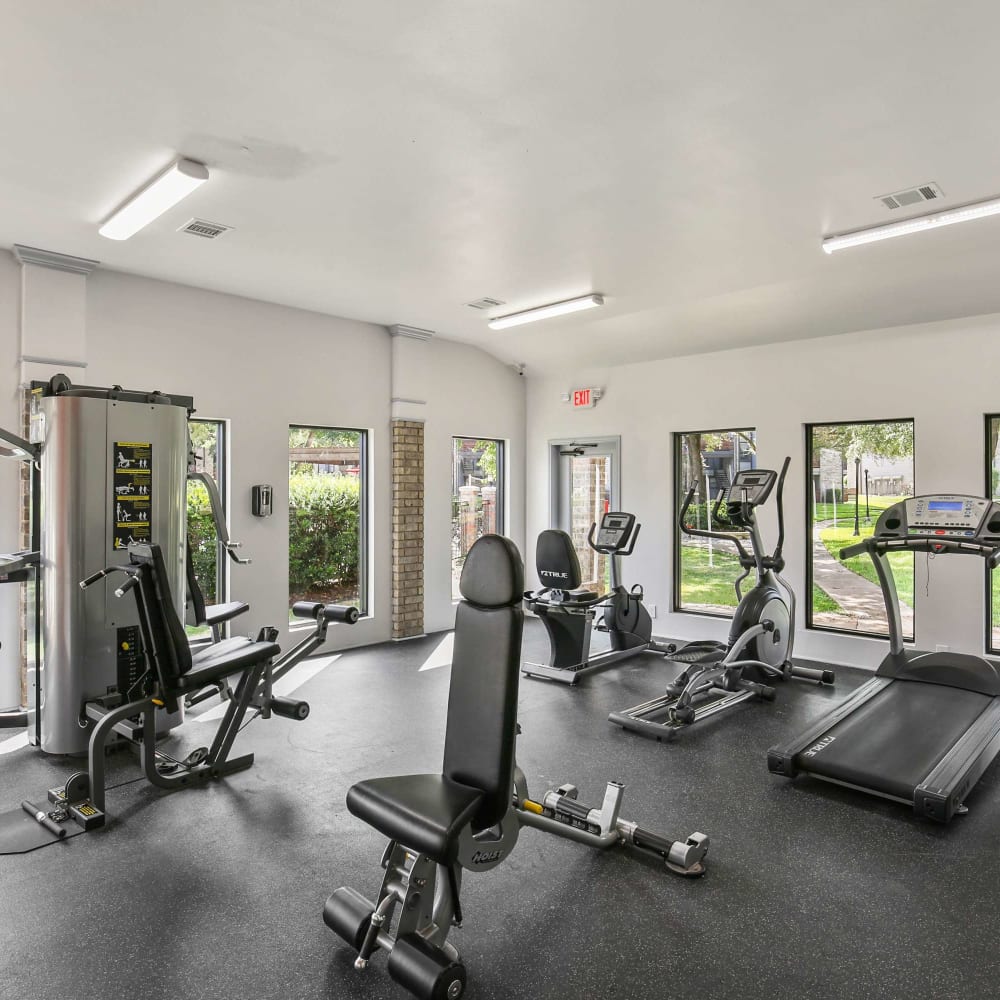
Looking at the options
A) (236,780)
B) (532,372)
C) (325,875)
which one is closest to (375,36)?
(325,875)

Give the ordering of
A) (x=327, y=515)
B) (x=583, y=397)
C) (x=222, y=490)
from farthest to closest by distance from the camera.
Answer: (x=583, y=397)
(x=327, y=515)
(x=222, y=490)

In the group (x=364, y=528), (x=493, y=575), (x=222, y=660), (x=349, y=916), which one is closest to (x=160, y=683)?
(x=222, y=660)

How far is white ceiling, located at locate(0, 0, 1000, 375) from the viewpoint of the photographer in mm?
2189

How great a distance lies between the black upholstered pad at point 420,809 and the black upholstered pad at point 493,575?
0.56m

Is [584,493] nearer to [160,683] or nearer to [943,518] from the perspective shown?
[943,518]

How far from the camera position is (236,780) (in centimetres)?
353

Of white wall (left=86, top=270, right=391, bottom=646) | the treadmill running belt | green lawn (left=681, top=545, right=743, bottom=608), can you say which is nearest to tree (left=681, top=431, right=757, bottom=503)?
green lawn (left=681, top=545, right=743, bottom=608)

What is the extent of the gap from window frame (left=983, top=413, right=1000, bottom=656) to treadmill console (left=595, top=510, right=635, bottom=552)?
2.54 m

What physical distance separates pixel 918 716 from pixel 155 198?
4.79 meters

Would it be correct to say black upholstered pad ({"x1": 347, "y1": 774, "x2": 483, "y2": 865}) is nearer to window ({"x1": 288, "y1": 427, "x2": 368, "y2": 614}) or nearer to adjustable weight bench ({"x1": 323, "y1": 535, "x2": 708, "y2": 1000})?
adjustable weight bench ({"x1": 323, "y1": 535, "x2": 708, "y2": 1000})

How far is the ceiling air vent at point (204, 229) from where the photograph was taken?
3.93m

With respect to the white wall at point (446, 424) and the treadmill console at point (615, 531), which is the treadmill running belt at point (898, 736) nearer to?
the treadmill console at point (615, 531)

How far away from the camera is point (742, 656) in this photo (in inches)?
197

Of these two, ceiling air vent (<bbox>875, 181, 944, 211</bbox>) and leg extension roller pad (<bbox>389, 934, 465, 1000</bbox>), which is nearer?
leg extension roller pad (<bbox>389, 934, 465, 1000</bbox>)
